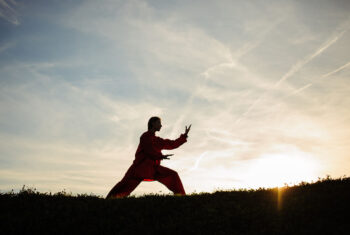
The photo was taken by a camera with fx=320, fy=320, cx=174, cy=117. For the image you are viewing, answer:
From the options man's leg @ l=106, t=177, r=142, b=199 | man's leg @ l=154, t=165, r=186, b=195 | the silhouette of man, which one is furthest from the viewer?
man's leg @ l=154, t=165, r=186, b=195

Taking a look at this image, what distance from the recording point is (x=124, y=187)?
11531mm

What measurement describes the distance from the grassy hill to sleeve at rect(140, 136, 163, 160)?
79.7 inches

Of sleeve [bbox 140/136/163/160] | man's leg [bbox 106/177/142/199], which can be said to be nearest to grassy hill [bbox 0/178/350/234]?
man's leg [bbox 106/177/142/199]

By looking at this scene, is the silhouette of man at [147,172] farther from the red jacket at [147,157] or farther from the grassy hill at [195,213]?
the grassy hill at [195,213]

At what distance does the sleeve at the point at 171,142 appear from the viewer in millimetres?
12562

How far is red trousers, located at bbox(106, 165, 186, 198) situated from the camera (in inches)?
451

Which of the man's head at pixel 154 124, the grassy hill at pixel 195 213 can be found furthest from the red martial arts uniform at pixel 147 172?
the grassy hill at pixel 195 213

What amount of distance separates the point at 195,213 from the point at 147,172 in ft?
13.1

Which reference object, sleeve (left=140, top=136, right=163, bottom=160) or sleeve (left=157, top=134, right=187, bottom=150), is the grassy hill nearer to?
sleeve (left=140, top=136, right=163, bottom=160)

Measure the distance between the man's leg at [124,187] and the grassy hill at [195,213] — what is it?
56.3 inches

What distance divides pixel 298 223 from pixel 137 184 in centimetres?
613

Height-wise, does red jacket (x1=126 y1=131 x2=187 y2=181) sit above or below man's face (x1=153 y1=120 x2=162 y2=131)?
below

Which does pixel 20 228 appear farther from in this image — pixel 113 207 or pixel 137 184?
pixel 137 184

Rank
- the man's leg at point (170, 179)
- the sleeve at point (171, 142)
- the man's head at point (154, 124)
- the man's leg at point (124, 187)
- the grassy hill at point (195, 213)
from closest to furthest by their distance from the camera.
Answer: the grassy hill at point (195, 213) → the man's leg at point (124, 187) → the man's leg at point (170, 179) → the man's head at point (154, 124) → the sleeve at point (171, 142)
